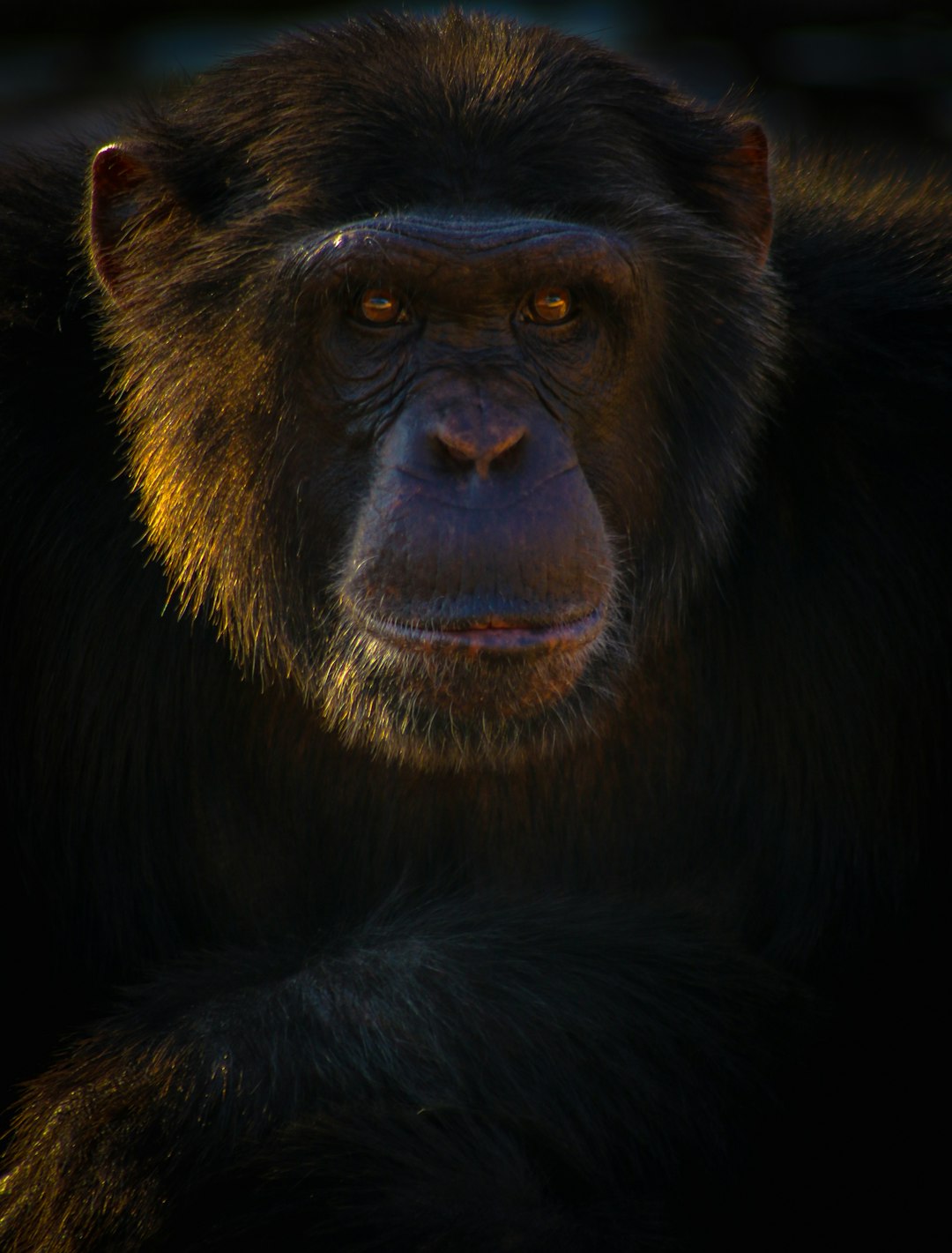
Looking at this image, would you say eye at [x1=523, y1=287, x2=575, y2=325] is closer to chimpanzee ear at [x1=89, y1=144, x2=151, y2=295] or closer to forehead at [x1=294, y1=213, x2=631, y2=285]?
forehead at [x1=294, y1=213, x2=631, y2=285]

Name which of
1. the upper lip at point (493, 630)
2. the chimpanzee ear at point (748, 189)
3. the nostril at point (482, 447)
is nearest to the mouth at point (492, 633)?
the upper lip at point (493, 630)

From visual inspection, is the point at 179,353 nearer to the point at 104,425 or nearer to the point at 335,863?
the point at 104,425

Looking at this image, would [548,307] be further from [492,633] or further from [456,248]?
[492,633]

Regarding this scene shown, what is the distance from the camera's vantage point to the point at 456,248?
350cm

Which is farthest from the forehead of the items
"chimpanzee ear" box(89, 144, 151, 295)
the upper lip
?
the upper lip

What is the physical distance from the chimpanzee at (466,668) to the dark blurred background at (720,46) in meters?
6.07

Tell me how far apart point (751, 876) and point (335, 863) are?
3.41 feet

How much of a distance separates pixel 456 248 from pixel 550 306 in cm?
27

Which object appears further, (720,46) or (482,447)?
(720,46)

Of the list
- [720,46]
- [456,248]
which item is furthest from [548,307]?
[720,46]

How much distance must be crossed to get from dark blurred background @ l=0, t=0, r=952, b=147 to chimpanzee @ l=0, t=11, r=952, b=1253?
6.07 m

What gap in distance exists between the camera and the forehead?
3.48 meters

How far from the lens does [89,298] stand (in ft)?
13.5

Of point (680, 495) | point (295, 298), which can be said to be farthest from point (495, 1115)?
point (295, 298)
